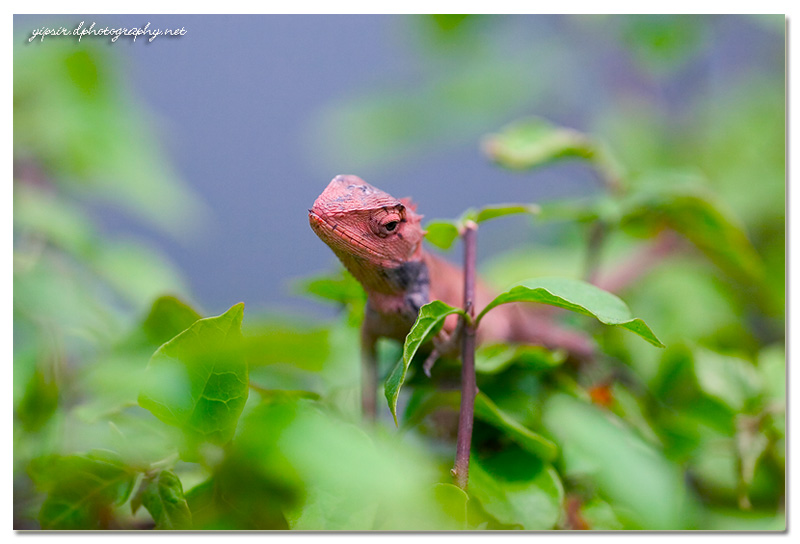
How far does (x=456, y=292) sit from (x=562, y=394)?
0.23m

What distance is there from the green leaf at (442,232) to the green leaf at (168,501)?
0.39 m

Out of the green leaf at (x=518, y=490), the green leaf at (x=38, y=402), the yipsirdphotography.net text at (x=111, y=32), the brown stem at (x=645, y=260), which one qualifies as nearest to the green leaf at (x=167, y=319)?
the green leaf at (x=38, y=402)

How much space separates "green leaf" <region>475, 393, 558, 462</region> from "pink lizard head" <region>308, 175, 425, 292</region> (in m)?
0.18

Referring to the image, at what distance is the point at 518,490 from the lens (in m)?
0.65

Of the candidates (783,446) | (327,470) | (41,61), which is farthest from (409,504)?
(41,61)

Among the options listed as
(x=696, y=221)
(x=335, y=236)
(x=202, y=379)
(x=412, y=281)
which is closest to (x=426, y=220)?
(x=696, y=221)

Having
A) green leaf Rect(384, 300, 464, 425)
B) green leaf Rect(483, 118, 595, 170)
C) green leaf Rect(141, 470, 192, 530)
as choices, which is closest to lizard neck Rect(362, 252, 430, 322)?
green leaf Rect(384, 300, 464, 425)

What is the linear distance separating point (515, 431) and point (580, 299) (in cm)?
17

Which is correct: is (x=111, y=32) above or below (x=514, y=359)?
above

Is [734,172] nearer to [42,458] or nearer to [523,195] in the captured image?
[523,195]

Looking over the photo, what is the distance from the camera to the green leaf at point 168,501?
2.00ft

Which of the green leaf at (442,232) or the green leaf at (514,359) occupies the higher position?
the green leaf at (442,232)

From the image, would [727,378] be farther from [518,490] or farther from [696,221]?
[518,490]

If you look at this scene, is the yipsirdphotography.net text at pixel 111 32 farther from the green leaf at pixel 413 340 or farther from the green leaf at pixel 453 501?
the green leaf at pixel 453 501
